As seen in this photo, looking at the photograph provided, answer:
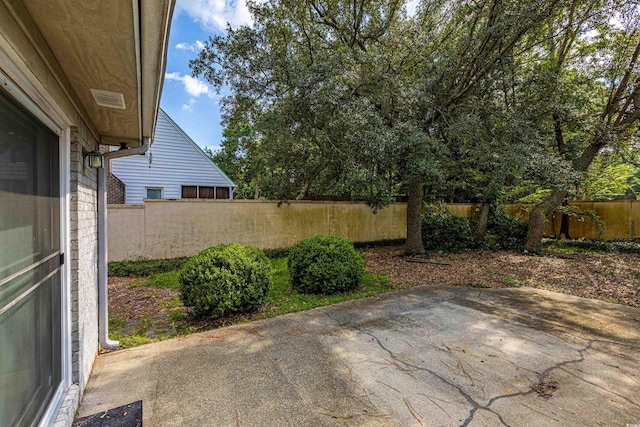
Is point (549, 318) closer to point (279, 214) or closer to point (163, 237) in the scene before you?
point (279, 214)

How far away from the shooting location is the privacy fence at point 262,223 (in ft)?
23.9

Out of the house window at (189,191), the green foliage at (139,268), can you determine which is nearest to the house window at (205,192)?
the house window at (189,191)

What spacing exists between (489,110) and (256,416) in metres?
7.64

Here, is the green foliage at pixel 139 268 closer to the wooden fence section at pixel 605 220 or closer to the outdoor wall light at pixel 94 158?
the outdoor wall light at pixel 94 158

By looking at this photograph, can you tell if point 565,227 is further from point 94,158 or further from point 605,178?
point 94,158

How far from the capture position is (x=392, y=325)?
3.67 m

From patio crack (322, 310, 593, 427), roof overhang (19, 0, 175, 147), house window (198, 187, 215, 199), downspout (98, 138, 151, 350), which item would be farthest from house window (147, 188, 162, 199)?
patio crack (322, 310, 593, 427)

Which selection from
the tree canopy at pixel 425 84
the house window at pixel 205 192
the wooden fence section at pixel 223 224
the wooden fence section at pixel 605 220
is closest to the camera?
the tree canopy at pixel 425 84

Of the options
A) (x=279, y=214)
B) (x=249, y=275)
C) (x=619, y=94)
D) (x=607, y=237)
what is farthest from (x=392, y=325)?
(x=607, y=237)

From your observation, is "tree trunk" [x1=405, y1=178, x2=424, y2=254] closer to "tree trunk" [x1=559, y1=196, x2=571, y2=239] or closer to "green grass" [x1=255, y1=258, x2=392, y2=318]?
"green grass" [x1=255, y1=258, x2=392, y2=318]

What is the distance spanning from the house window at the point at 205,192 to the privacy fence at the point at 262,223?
13.4 ft

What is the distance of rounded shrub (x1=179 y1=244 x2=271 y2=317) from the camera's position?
3797 millimetres

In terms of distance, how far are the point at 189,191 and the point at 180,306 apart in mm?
8058

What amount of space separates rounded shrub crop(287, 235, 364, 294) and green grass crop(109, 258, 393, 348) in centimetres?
16
